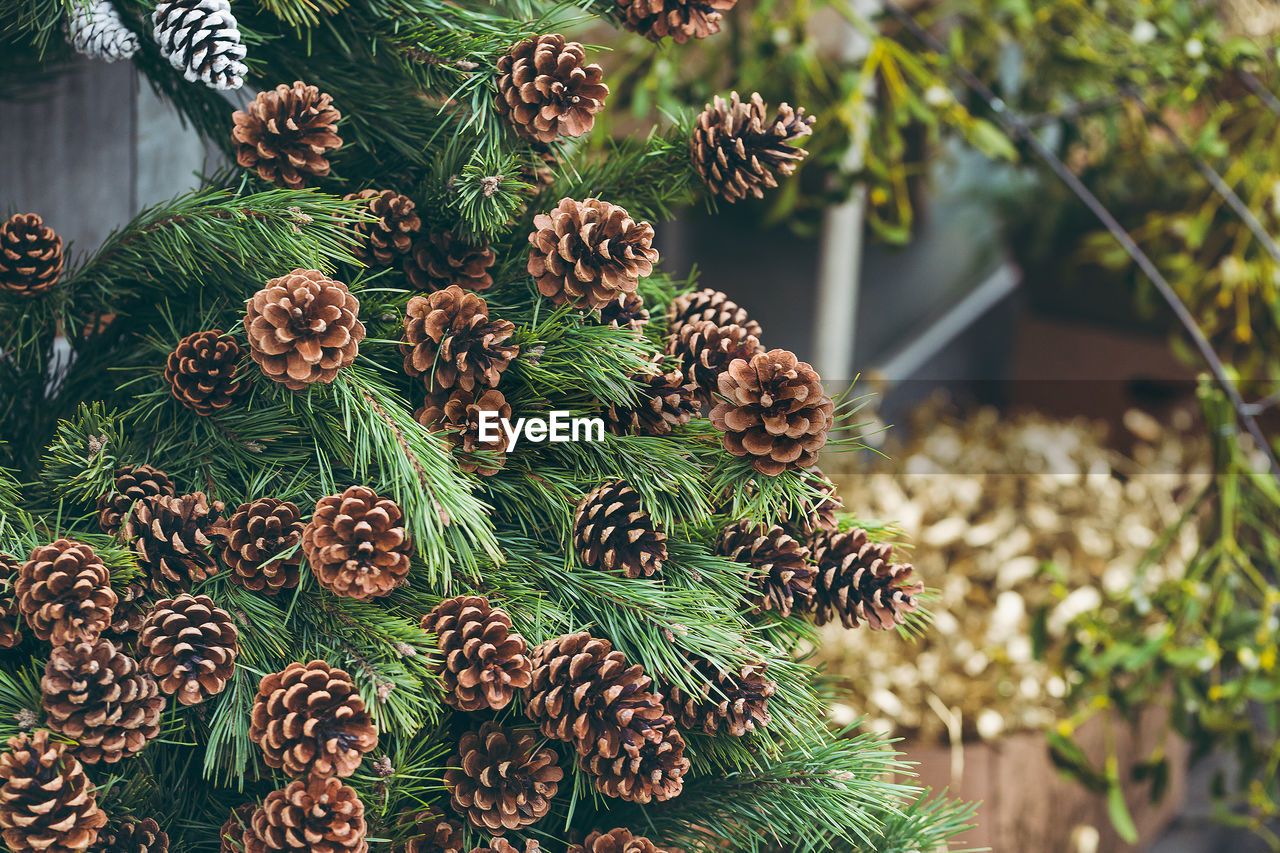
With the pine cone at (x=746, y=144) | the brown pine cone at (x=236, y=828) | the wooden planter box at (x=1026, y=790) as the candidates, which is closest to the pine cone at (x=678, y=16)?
the pine cone at (x=746, y=144)

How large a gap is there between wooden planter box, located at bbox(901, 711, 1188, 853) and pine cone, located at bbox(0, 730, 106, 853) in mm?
696

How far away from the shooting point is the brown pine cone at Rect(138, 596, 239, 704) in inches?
13.2

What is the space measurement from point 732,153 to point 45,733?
337 millimetres

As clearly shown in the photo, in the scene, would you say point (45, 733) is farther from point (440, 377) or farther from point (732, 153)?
point (732, 153)

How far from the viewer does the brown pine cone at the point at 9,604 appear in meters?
0.34

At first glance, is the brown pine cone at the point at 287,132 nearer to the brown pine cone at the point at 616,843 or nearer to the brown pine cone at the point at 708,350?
the brown pine cone at the point at 708,350

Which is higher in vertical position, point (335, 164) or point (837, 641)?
point (335, 164)

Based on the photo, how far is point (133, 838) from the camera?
0.35 m

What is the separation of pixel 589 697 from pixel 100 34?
0.35 metres

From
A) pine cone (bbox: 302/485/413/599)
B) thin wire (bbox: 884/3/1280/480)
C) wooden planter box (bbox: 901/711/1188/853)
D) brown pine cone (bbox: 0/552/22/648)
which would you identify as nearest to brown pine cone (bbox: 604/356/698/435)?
pine cone (bbox: 302/485/413/599)

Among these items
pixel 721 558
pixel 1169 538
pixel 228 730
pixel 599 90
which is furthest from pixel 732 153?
pixel 1169 538

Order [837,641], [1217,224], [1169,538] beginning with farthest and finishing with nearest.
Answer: [837,641], [1217,224], [1169,538]

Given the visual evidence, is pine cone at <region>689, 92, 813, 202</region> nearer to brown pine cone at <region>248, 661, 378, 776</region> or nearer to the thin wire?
brown pine cone at <region>248, 661, 378, 776</region>

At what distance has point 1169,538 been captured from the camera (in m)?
0.81
